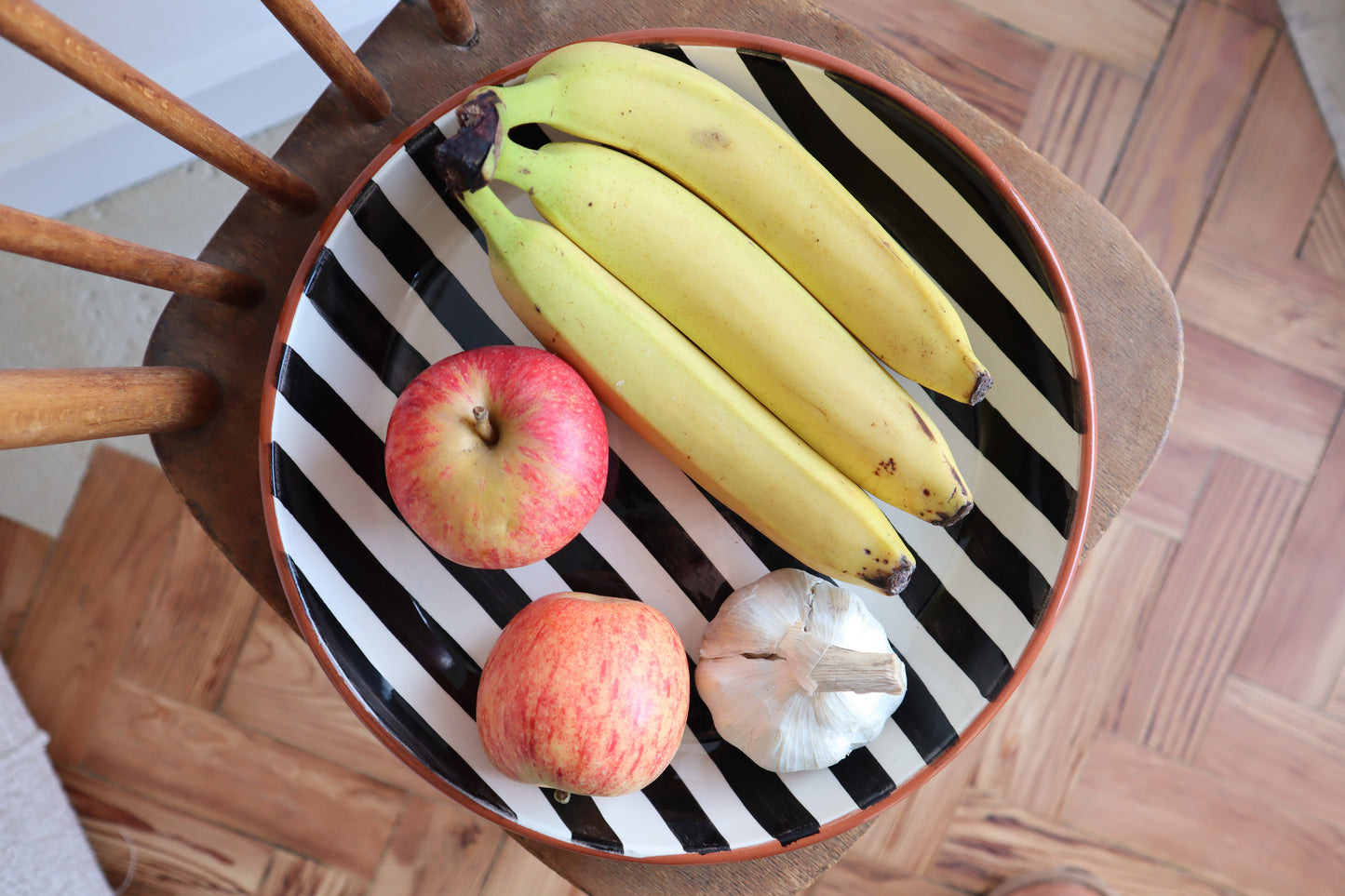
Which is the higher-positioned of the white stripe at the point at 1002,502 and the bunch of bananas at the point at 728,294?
the bunch of bananas at the point at 728,294

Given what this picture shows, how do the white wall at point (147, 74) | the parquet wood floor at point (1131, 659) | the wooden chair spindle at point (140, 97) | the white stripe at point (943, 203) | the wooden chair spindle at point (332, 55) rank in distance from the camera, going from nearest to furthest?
the wooden chair spindle at point (140, 97) < the wooden chair spindle at point (332, 55) < the white stripe at point (943, 203) < the white wall at point (147, 74) < the parquet wood floor at point (1131, 659)

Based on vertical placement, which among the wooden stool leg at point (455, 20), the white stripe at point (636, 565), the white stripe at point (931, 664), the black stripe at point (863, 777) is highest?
the wooden stool leg at point (455, 20)

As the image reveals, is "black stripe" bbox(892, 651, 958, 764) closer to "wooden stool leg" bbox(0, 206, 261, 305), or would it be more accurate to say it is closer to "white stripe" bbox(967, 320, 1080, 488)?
"white stripe" bbox(967, 320, 1080, 488)

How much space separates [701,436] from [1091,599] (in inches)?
31.5

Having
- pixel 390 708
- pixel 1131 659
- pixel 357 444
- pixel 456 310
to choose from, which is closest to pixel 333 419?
pixel 357 444

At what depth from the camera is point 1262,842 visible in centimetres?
108

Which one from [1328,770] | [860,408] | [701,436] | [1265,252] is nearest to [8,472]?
[701,436]

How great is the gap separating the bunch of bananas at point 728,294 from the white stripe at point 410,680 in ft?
0.81

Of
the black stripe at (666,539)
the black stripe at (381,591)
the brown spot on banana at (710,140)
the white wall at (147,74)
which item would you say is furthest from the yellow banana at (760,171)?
the white wall at (147,74)

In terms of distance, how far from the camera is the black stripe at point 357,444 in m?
0.59

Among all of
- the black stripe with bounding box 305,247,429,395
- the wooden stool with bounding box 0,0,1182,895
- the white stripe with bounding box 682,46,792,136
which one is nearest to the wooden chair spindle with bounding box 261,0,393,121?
the wooden stool with bounding box 0,0,1182,895

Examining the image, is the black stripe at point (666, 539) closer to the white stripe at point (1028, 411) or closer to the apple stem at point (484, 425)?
the apple stem at point (484, 425)

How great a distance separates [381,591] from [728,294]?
0.36 metres

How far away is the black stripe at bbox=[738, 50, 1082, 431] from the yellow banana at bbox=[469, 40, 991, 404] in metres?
0.04
